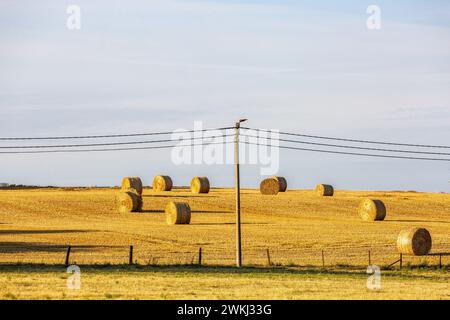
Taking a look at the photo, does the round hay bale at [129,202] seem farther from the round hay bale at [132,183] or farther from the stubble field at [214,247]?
the round hay bale at [132,183]

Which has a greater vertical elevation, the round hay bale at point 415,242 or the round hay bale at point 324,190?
the round hay bale at point 324,190

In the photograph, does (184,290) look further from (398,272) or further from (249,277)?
(398,272)

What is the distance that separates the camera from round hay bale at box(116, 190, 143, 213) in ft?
234

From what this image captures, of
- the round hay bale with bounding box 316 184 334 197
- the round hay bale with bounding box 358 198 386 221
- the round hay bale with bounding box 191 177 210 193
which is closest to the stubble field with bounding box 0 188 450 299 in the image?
the round hay bale with bounding box 191 177 210 193

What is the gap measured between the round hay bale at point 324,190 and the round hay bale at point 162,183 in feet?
52.5

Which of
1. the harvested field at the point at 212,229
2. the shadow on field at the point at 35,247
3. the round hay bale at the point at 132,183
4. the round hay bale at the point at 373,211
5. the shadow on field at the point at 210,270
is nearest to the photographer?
the shadow on field at the point at 210,270

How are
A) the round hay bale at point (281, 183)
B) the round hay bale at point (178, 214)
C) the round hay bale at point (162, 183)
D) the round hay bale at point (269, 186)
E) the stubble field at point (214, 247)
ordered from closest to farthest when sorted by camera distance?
the stubble field at point (214, 247), the round hay bale at point (178, 214), the round hay bale at point (162, 183), the round hay bale at point (269, 186), the round hay bale at point (281, 183)

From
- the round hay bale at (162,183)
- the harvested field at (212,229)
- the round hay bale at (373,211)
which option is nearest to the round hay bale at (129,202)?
the harvested field at (212,229)

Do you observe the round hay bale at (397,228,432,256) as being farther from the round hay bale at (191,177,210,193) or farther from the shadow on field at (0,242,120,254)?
the round hay bale at (191,177,210,193)

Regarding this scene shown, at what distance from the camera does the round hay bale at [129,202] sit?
7119 centimetres

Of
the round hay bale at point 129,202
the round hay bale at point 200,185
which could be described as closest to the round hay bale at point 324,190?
the round hay bale at point 200,185

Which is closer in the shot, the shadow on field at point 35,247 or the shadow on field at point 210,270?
the shadow on field at point 210,270

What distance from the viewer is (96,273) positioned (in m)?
34.7

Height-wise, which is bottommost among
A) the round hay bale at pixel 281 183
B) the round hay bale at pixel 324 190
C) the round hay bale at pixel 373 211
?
the round hay bale at pixel 373 211
